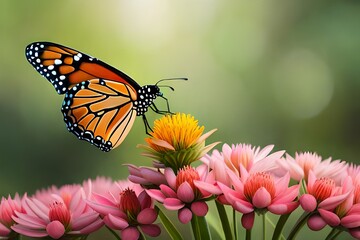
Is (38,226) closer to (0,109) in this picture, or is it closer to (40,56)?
(40,56)

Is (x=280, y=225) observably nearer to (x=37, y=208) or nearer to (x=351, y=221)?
(x=351, y=221)

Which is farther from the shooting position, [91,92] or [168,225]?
[91,92]

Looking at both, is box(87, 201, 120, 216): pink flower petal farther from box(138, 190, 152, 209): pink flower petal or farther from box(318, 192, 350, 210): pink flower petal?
box(318, 192, 350, 210): pink flower petal

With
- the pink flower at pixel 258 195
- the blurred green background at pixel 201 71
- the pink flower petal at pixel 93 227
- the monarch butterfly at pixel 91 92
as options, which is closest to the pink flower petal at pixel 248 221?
the pink flower at pixel 258 195

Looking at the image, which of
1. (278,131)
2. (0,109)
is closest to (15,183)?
(0,109)

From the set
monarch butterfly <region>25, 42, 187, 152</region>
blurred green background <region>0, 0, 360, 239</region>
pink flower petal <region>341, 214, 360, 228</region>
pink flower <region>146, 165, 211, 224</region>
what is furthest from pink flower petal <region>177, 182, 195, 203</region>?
blurred green background <region>0, 0, 360, 239</region>

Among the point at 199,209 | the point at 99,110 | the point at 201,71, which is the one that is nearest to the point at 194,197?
the point at 199,209
